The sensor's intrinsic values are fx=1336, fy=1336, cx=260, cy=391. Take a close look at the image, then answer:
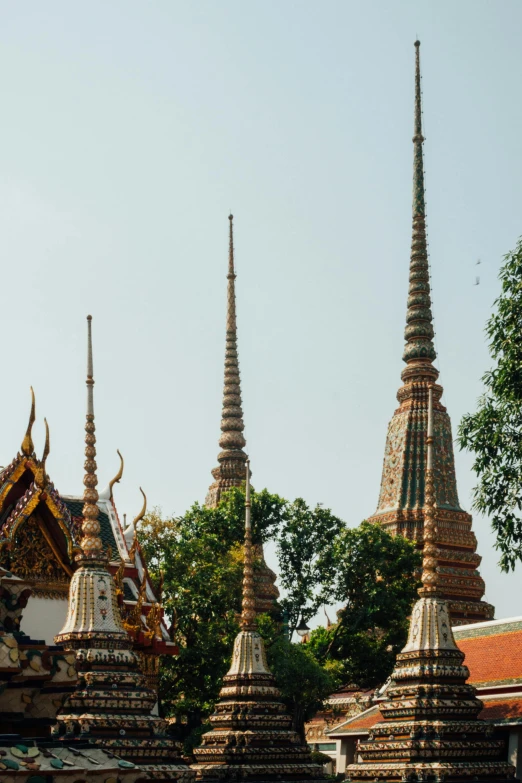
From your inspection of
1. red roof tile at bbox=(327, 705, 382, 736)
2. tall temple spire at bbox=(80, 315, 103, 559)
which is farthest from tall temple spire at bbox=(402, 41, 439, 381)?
tall temple spire at bbox=(80, 315, 103, 559)

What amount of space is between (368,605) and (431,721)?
1508 centimetres

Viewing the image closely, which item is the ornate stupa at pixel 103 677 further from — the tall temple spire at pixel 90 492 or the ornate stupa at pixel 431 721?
the ornate stupa at pixel 431 721

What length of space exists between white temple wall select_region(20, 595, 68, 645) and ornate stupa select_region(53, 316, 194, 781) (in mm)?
750

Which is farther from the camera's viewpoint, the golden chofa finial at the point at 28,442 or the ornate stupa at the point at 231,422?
the ornate stupa at the point at 231,422

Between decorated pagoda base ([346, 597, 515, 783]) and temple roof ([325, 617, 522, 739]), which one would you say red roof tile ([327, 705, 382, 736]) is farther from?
decorated pagoda base ([346, 597, 515, 783])

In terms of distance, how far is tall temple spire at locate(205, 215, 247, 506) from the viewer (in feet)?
169

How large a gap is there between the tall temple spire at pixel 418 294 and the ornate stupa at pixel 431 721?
25920 millimetres

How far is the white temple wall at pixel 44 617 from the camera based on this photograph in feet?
67.2

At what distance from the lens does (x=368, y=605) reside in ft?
116

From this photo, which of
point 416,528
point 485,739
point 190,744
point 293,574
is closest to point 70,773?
point 485,739

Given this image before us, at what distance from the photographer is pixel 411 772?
19953 millimetres

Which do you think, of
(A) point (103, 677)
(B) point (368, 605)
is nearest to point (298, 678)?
(B) point (368, 605)

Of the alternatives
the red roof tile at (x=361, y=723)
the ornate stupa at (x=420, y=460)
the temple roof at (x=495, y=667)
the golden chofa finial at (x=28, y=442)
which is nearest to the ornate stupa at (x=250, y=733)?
the temple roof at (x=495, y=667)

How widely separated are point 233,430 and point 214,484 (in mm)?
2251
